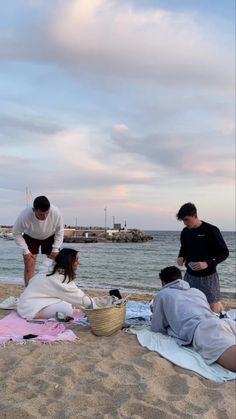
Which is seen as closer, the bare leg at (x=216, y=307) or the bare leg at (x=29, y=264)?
the bare leg at (x=216, y=307)

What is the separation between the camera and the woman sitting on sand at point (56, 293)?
5.44 metres

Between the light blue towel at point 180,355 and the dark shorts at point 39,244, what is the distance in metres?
2.61

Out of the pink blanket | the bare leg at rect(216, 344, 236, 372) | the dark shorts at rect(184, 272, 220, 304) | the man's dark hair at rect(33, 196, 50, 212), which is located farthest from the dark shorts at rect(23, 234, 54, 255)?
the bare leg at rect(216, 344, 236, 372)

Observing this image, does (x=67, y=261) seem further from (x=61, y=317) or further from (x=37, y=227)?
(x=37, y=227)

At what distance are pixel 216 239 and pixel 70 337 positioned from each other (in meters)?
2.21

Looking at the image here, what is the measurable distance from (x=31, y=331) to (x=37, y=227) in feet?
6.91

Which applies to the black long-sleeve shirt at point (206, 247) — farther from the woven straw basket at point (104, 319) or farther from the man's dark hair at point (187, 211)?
the woven straw basket at point (104, 319)

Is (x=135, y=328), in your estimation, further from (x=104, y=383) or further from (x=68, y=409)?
(x=68, y=409)

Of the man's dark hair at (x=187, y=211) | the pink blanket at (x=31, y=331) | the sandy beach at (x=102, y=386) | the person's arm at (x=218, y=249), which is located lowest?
the sandy beach at (x=102, y=386)

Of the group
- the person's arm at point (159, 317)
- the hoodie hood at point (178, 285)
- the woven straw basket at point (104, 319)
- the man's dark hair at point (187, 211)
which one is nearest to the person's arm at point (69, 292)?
the woven straw basket at point (104, 319)

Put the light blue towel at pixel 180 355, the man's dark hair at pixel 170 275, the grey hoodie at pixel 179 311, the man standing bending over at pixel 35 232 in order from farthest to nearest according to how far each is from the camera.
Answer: the man standing bending over at pixel 35 232, the man's dark hair at pixel 170 275, the grey hoodie at pixel 179 311, the light blue towel at pixel 180 355

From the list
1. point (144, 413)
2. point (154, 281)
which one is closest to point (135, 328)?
point (144, 413)

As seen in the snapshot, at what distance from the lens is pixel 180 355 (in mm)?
4039

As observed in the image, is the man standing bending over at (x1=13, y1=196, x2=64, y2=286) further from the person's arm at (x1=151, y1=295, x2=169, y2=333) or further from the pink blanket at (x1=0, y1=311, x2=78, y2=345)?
the person's arm at (x1=151, y1=295, x2=169, y2=333)
